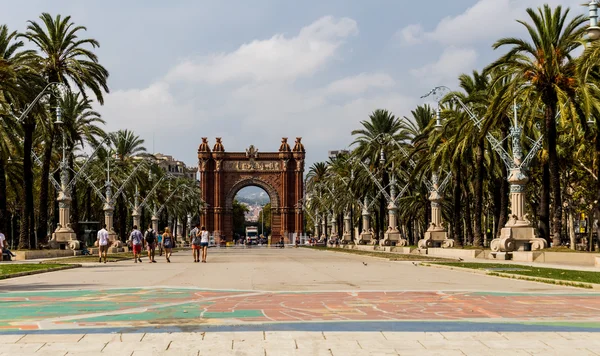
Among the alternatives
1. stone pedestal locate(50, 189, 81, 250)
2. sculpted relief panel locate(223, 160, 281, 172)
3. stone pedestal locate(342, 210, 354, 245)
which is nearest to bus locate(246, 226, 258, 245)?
sculpted relief panel locate(223, 160, 281, 172)

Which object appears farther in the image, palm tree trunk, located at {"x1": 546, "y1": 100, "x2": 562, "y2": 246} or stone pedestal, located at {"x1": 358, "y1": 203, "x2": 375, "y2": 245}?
stone pedestal, located at {"x1": 358, "y1": 203, "x2": 375, "y2": 245}

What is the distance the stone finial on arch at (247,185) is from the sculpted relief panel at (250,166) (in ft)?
5.63

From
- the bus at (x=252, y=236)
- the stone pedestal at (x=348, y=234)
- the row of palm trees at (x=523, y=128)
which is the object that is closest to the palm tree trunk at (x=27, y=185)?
the row of palm trees at (x=523, y=128)

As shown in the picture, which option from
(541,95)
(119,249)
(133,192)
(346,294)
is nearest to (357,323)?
(346,294)

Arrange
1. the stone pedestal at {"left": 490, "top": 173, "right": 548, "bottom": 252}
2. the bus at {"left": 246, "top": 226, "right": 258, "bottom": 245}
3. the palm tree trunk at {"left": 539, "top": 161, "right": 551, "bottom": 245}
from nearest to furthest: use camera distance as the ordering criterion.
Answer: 1. the palm tree trunk at {"left": 539, "top": 161, "right": 551, "bottom": 245}
2. the stone pedestal at {"left": 490, "top": 173, "right": 548, "bottom": 252}
3. the bus at {"left": 246, "top": 226, "right": 258, "bottom": 245}

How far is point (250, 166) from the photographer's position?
134 metres

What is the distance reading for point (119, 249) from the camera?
201 ft

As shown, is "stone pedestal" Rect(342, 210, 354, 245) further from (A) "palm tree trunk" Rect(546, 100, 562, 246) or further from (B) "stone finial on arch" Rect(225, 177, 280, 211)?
(A) "palm tree trunk" Rect(546, 100, 562, 246)

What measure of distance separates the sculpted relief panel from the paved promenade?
116 meters

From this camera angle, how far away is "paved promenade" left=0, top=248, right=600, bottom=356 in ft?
27.7

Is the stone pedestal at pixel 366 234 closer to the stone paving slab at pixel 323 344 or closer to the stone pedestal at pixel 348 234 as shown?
the stone pedestal at pixel 348 234

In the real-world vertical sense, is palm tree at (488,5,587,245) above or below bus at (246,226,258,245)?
above

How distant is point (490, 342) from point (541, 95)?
91.7ft

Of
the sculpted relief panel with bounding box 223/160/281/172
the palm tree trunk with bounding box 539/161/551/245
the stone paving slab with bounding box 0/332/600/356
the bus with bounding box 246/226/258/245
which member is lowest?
the stone paving slab with bounding box 0/332/600/356
